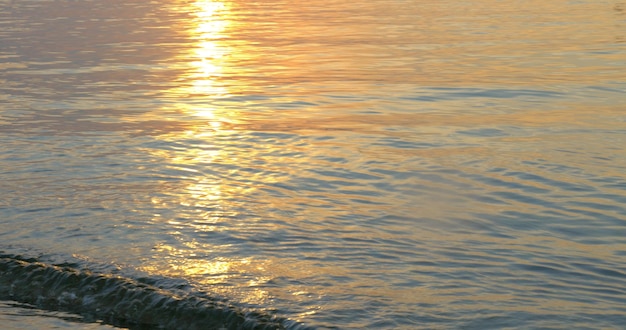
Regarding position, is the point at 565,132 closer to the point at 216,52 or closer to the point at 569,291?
the point at 569,291

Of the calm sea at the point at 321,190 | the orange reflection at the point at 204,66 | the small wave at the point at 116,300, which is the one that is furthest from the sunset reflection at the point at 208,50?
the small wave at the point at 116,300

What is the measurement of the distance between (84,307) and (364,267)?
183 cm

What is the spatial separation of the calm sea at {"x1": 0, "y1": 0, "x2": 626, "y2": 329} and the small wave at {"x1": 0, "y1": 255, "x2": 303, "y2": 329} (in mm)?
14

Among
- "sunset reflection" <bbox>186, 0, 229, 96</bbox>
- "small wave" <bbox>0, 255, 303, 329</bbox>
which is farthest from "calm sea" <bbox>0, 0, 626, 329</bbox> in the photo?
"sunset reflection" <bbox>186, 0, 229, 96</bbox>

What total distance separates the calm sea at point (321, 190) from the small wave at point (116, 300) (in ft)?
0.05

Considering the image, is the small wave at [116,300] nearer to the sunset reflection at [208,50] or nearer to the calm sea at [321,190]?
the calm sea at [321,190]

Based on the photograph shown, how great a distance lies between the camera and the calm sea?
19.2 ft

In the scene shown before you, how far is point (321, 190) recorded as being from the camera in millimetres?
8461

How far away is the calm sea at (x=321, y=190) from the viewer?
5852 millimetres

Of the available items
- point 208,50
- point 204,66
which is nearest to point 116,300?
point 204,66

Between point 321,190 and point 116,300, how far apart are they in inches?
113

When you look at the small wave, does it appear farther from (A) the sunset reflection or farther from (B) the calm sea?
(A) the sunset reflection

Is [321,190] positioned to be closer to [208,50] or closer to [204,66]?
[204,66]

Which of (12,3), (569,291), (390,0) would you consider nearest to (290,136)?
(569,291)
